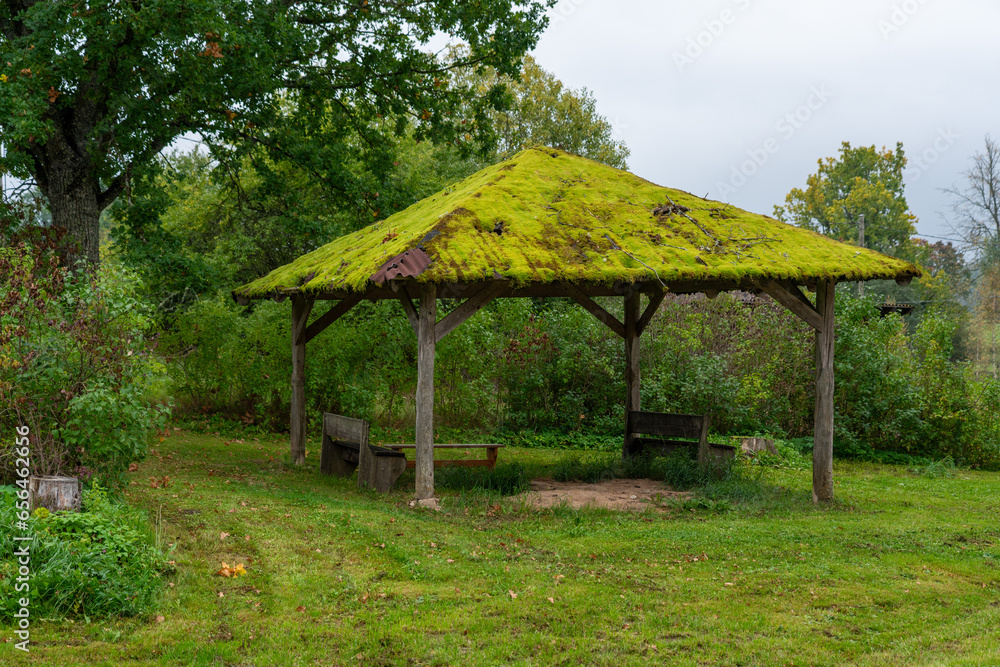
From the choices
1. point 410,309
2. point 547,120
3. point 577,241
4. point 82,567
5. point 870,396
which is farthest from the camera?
point 547,120

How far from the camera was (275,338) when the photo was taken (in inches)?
603

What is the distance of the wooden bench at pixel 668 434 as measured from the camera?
36.7 ft

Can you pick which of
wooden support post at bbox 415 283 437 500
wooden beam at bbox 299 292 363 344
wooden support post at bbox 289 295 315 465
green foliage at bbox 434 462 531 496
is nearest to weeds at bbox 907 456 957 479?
green foliage at bbox 434 462 531 496

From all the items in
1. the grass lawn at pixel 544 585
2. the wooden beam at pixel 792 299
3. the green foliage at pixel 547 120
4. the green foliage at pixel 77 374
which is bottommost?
the grass lawn at pixel 544 585

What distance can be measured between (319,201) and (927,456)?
45.1 feet

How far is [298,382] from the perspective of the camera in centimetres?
1212

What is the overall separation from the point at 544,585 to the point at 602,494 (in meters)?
4.04

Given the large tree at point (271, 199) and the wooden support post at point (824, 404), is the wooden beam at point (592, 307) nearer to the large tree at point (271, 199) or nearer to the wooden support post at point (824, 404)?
the wooden support post at point (824, 404)

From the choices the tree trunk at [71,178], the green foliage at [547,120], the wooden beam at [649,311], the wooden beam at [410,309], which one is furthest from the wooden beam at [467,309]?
the green foliage at [547,120]

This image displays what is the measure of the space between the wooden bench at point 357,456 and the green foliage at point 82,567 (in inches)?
167

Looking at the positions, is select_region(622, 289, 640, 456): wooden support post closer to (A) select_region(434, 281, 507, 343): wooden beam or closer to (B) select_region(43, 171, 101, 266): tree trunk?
(A) select_region(434, 281, 507, 343): wooden beam

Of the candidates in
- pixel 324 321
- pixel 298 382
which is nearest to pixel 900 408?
pixel 324 321

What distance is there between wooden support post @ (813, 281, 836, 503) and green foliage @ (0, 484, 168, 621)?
7463 millimetres

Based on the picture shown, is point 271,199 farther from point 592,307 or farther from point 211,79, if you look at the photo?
point 592,307
